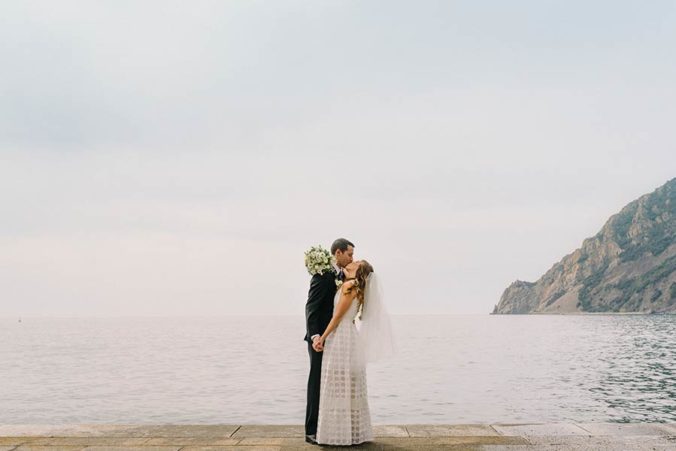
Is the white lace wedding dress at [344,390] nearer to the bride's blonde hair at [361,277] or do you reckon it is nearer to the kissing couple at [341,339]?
the kissing couple at [341,339]

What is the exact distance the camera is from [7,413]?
85.7 ft

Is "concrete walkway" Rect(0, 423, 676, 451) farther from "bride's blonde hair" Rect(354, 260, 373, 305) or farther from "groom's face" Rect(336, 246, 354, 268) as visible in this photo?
"groom's face" Rect(336, 246, 354, 268)

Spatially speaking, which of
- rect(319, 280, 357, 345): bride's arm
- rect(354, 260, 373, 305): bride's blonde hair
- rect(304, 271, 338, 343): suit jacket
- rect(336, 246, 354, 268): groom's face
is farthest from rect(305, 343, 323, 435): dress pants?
rect(336, 246, 354, 268): groom's face

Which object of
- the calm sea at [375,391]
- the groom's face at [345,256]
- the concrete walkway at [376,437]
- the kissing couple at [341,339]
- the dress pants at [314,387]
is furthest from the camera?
the calm sea at [375,391]

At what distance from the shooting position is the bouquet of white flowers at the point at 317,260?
29.1ft

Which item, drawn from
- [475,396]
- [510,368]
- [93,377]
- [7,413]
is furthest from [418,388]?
[93,377]

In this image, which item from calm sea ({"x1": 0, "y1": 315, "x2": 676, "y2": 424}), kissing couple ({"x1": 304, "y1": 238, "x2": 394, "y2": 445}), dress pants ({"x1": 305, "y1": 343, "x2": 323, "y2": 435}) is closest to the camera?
kissing couple ({"x1": 304, "y1": 238, "x2": 394, "y2": 445})

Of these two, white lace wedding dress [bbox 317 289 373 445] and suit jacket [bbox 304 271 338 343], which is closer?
white lace wedding dress [bbox 317 289 373 445]

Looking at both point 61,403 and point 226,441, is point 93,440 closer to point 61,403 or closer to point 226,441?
point 226,441

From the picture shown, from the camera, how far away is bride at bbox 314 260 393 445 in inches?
341

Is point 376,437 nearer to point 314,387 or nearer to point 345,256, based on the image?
point 314,387

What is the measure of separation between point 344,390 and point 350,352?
1.67 feet

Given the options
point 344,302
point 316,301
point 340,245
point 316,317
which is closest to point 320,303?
point 316,301

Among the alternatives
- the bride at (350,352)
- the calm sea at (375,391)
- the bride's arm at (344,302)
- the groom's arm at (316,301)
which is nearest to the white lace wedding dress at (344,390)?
the bride at (350,352)
